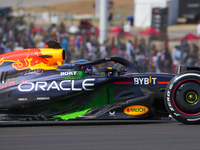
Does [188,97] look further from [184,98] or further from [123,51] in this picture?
[123,51]

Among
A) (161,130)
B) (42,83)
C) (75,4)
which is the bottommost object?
(161,130)

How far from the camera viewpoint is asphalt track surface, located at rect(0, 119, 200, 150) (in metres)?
5.06

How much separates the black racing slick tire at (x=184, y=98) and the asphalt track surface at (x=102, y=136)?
0.50 ft

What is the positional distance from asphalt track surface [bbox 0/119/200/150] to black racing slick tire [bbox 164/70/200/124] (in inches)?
6.0

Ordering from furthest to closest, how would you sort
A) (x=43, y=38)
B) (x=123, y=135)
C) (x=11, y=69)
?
(x=43, y=38)
(x=11, y=69)
(x=123, y=135)

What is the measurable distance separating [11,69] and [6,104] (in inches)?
27.4

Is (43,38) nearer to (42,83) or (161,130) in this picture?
(42,83)

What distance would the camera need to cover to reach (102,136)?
5664 mm

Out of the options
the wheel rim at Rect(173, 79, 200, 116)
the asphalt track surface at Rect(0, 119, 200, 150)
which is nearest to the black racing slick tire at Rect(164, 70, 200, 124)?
the wheel rim at Rect(173, 79, 200, 116)

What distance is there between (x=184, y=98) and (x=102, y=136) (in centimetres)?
152

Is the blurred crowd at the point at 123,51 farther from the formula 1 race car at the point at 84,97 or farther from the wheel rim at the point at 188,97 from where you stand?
the wheel rim at the point at 188,97

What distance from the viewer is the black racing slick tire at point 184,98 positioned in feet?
21.1

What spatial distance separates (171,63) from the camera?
1277 cm

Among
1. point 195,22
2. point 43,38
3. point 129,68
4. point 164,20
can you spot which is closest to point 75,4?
point 195,22
